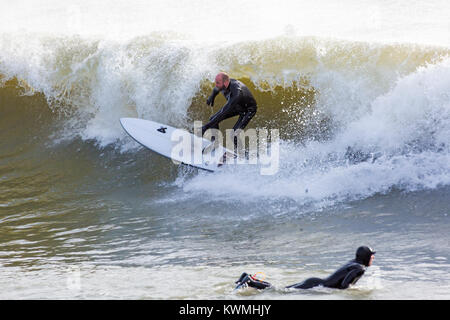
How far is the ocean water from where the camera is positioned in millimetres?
4391

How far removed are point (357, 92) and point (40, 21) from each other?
1614cm

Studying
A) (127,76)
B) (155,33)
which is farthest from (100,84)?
(155,33)

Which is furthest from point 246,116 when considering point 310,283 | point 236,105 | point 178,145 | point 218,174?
point 310,283

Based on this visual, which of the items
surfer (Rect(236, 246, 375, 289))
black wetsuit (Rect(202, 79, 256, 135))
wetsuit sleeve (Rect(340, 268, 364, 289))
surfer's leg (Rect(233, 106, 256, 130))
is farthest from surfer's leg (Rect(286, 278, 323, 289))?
surfer's leg (Rect(233, 106, 256, 130))

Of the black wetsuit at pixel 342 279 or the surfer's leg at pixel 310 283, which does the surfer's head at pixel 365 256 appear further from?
the surfer's leg at pixel 310 283

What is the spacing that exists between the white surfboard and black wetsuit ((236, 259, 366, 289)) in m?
4.27

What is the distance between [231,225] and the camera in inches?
242

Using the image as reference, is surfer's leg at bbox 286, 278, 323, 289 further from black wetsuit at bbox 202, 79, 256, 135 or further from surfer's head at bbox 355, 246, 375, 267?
black wetsuit at bbox 202, 79, 256, 135

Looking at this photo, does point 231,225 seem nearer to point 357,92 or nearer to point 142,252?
point 142,252

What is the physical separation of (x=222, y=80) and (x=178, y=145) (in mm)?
1456

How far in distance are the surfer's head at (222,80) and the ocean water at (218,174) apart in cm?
120

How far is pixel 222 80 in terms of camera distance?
7453 mm

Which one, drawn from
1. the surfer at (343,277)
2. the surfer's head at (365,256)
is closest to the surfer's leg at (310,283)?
the surfer at (343,277)

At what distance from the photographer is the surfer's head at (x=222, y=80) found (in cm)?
742
